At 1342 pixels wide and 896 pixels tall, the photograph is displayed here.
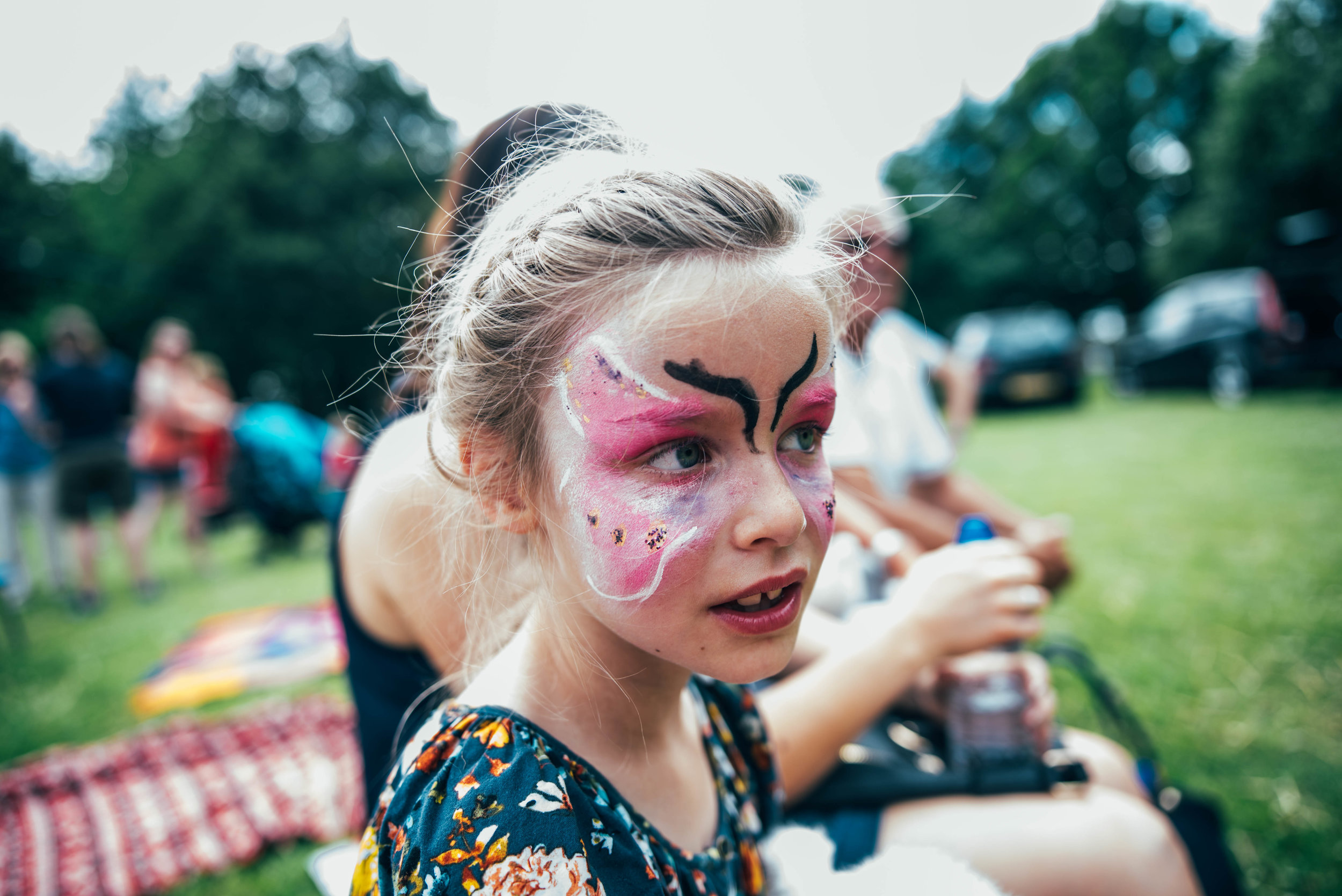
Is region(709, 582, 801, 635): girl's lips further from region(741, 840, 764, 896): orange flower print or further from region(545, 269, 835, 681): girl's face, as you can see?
region(741, 840, 764, 896): orange flower print

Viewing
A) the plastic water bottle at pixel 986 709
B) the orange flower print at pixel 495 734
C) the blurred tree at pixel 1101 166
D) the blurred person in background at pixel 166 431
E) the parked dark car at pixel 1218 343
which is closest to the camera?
the orange flower print at pixel 495 734

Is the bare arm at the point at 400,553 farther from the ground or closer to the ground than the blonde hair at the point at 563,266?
closer to the ground

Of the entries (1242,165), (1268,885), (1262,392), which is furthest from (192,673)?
(1242,165)

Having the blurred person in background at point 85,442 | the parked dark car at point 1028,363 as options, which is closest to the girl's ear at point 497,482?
the blurred person in background at point 85,442

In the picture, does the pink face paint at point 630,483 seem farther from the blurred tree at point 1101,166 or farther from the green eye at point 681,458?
Result: the blurred tree at point 1101,166

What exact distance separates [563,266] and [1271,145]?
2815 cm

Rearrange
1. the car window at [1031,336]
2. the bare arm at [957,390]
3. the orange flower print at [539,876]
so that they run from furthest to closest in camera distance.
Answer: the car window at [1031,336], the bare arm at [957,390], the orange flower print at [539,876]

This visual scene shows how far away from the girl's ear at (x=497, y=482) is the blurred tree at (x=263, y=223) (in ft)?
65.9

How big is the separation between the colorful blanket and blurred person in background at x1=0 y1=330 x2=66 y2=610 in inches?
98.5

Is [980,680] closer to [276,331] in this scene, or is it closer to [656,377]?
[656,377]

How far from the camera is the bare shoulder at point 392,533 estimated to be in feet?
4.55

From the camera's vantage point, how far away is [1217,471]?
23.1ft

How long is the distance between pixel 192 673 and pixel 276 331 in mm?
19756

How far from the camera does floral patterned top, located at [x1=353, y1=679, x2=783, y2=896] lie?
2.74ft
